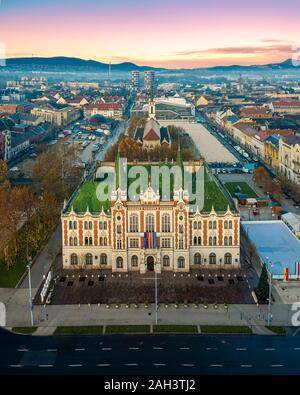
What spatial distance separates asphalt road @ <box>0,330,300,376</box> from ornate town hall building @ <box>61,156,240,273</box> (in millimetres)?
10429

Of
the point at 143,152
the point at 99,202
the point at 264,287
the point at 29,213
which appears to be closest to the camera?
the point at 264,287

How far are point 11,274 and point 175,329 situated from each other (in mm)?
14572

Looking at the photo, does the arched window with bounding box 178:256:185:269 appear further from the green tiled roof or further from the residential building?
the residential building

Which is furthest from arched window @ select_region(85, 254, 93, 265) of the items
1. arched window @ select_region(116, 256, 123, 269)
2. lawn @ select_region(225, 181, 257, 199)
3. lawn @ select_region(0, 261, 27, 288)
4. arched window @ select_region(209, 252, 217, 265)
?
lawn @ select_region(225, 181, 257, 199)

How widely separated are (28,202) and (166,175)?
14.3m

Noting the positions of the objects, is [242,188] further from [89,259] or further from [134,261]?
[89,259]

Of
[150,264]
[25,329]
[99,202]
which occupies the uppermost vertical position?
[99,202]

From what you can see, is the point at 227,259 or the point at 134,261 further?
the point at 227,259

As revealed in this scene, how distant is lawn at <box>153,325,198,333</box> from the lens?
92.7 ft

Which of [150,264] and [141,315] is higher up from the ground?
[150,264]

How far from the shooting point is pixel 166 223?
123 ft

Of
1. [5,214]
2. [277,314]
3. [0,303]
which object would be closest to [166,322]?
[277,314]

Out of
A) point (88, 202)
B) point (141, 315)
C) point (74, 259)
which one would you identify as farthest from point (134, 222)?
point (141, 315)

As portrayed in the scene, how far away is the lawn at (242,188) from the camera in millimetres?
60969
